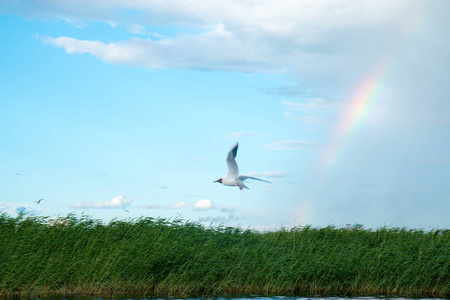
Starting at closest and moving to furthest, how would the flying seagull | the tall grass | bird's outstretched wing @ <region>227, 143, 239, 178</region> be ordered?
the tall grass → bird's outstretched wing @ <region>227, 143, 239, 178</region> → the flying seagull

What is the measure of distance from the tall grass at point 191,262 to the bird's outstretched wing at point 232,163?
235cm

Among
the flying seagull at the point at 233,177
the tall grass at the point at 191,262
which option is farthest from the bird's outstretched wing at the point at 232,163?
the tall grass at the point at 191,262

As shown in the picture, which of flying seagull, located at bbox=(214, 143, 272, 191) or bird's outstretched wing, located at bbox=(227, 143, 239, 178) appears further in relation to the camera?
flying seagull, located at bbox=(214, 143, 272, 191)

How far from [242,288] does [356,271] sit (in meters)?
4.75

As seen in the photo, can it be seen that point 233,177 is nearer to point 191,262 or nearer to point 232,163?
point 232,163

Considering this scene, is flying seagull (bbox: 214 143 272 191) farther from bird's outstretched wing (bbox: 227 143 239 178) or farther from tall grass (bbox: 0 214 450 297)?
tall grass (bbox: 0 214 450 297)

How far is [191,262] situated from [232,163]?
4.75 m

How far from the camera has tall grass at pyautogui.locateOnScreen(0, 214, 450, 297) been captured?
17.2m

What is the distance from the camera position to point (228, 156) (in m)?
20.5

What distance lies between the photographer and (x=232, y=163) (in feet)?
68.4

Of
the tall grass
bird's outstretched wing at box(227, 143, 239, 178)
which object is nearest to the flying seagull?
bird's outstretched wing at box(227, 143, 239, 178)

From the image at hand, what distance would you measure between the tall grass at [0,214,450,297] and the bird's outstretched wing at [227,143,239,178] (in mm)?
2350

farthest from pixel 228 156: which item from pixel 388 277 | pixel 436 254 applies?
pixel 436 254

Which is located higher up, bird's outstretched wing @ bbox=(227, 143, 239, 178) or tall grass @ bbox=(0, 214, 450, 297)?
bird's outstretched wing @ bbox=(227, 143, 239, 178)
